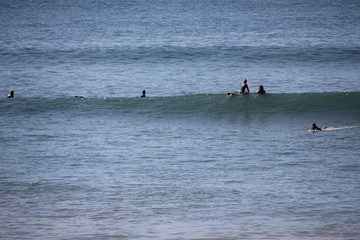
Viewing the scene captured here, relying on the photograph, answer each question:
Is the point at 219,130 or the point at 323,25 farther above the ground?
the point at 323,25

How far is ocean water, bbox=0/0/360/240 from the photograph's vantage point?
1700cm

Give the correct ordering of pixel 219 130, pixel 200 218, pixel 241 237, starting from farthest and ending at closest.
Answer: pixel 219 130 < pixel 200 218 < pixel 241 237

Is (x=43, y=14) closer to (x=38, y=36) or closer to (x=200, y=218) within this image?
(x=38, y=36)

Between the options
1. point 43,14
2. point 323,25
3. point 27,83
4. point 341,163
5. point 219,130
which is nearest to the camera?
point 341,163

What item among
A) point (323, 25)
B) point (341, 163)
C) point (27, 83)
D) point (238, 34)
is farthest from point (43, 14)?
point (341, 163)

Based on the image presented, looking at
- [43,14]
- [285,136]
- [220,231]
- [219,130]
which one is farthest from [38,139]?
[43,14]

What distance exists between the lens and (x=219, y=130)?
27.8 meters

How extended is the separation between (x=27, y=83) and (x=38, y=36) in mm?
22123

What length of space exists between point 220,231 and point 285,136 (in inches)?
434

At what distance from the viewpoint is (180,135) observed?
88.7 feet

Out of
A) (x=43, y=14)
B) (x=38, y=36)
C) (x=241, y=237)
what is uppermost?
(x=43, y=14)

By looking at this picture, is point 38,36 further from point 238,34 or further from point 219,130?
point 219,130

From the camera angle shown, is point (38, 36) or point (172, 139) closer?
point (172, 139)

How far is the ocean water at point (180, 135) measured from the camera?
17000 millimetres
